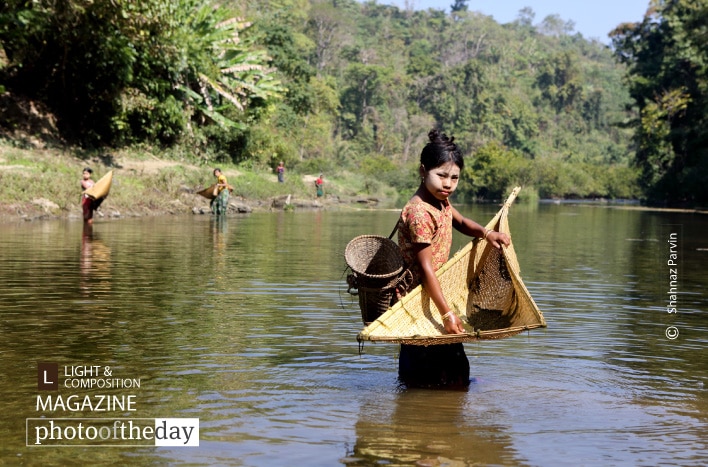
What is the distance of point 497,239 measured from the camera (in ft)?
19.0

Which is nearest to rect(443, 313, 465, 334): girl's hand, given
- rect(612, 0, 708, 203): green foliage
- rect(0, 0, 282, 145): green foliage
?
rect(0, 0, 282, 145): green foliage

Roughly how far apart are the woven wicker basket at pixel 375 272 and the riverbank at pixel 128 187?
16593 millimetres

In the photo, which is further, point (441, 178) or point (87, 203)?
point (87, 203)

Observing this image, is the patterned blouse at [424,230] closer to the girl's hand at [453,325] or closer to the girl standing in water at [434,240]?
the girl standing in water at [434,240]

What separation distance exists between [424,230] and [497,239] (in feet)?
1.60

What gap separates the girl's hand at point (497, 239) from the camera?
19.0 ft

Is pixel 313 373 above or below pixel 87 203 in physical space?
below

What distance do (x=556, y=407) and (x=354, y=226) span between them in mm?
18393

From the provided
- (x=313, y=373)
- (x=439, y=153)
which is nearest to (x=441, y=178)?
(x=439, y=153)

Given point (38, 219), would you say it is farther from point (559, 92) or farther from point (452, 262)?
point (559, 92)

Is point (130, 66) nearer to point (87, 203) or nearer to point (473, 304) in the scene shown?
point (87, 203)

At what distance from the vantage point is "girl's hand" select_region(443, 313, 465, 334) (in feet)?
18.1

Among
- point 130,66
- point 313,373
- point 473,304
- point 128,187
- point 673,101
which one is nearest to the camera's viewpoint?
point 473,304

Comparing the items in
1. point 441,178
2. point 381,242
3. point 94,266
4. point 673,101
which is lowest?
point 94,266
